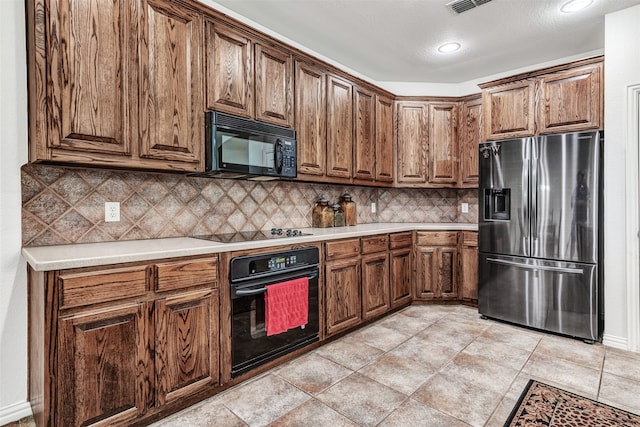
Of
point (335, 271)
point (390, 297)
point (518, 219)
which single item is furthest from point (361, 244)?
point (518, 219)

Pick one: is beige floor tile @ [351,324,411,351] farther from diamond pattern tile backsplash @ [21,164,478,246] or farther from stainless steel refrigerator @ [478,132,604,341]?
diamond pattern tile backsplash @ [21,164,478,246]

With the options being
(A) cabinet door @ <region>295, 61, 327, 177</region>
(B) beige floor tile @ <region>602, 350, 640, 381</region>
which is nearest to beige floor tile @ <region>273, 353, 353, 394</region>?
(A) cabinet door @ <region>295, 61, 327, 177</region>

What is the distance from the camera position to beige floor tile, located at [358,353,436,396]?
2.12 metres

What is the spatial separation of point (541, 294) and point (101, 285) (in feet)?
10.8

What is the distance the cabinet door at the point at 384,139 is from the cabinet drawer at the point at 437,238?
2.45ft

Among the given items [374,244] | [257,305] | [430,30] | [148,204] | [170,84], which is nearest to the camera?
[170,84]

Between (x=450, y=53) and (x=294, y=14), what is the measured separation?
1667 mm

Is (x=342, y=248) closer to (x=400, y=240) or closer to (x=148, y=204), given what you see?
(x=400, y=240)

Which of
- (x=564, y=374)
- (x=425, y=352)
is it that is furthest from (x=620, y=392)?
(x=425, y=352)

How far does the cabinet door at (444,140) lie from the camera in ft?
13.3

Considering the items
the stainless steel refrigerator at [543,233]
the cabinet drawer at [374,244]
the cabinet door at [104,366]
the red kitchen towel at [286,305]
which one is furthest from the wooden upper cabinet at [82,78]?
the stainless steel refrigerator at [543,233]

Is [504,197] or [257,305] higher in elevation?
[504,197]

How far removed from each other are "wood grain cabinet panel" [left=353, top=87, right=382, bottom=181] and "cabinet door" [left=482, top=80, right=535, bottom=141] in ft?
3.67

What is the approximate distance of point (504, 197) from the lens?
3.21 metres
